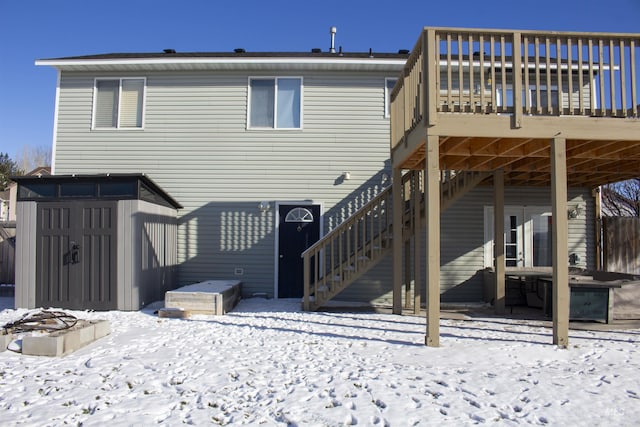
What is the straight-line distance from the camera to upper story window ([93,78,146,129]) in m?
9.81

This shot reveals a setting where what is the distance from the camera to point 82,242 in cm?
779

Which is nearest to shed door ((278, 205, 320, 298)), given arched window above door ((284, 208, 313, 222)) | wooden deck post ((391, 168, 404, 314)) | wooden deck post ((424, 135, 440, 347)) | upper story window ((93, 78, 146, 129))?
arched window above door ((284, 208, 313, 222))

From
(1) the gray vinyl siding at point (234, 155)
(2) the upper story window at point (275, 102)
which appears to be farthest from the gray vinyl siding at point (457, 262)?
(2) the upper story window at point (275, 102)

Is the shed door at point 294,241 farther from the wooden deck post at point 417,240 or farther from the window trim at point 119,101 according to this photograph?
the window trim at point 119,101

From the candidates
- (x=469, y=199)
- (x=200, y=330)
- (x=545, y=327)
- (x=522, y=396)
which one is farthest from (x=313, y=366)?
(x=469, y=199)

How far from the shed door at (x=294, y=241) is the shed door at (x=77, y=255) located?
10.6 feet

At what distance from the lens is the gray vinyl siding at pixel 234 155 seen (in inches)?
374

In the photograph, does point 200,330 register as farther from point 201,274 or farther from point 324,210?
point 324,210

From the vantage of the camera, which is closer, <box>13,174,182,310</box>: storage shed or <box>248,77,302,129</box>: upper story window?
<box>13,174,182,310</box>: storage shed

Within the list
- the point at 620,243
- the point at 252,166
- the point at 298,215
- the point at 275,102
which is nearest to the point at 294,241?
the point at 298,215

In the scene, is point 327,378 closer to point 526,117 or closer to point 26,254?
point 526,117

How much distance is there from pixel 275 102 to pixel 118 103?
3.43m

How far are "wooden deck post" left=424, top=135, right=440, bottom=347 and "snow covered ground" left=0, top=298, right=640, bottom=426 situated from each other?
0.25m

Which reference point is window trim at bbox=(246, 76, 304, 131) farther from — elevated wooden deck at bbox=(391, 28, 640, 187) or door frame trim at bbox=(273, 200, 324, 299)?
elevated wooden deck at bbox=(391, 28, 640, 187)
